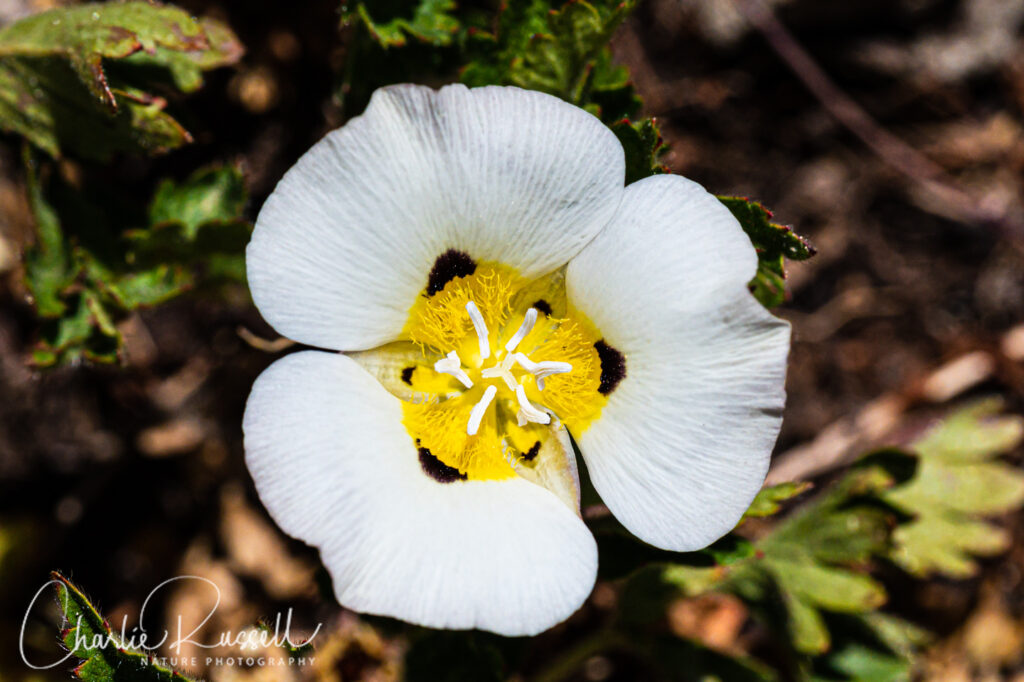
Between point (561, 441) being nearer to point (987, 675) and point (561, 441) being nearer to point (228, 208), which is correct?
point (228, 208)

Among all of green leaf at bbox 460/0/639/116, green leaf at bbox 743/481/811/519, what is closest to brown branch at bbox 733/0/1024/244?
green leaf at bbox 460/0/639/116

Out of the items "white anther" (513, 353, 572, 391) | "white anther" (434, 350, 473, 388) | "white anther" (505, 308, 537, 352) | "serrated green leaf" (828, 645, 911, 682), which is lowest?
"serrated green leaf" (828, 645, 911, 682)

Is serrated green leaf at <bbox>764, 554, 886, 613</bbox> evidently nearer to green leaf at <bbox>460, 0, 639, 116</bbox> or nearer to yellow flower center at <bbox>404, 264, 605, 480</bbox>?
yellow flower center at <bbox>404, 264, 605, 480</bbox>

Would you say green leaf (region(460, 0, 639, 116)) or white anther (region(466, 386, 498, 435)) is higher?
green leaf (region(460, 0, 639, 116))

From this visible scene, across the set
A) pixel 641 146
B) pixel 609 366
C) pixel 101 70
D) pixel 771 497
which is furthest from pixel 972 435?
pixel 101 70

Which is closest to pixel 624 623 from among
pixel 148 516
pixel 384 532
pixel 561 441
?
pixel 561 441

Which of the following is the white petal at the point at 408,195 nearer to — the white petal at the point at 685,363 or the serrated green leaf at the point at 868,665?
the white petal at the point at 685,363

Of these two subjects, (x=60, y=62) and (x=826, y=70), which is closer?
(x=60, y=62)
